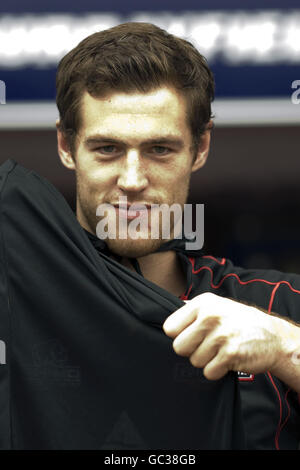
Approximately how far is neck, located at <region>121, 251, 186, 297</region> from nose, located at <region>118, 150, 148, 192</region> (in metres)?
0.24

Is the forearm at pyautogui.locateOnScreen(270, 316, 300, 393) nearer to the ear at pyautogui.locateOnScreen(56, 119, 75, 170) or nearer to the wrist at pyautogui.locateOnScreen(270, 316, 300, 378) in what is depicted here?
the wrist at pyautogui.locateOnScreen(270, 316, 300, 378)

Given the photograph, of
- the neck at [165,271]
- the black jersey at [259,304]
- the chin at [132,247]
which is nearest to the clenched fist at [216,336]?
the black jersey at [259,304]

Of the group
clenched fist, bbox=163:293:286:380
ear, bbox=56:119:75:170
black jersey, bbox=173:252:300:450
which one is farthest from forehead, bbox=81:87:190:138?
clenched fist, bbox=163:293:286:380

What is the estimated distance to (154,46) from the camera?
50.8 inches

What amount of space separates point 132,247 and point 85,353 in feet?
1.02

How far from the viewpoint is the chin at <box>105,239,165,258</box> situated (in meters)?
1.20

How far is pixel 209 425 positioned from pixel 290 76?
116 centimetres

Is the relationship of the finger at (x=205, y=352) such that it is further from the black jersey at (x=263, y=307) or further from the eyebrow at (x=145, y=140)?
the eyebrow at (x=145, y=140)

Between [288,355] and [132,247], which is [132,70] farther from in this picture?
[288,355]

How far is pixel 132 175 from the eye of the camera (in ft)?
3.77

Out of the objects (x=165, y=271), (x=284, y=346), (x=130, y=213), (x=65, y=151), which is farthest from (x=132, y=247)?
(x=284, y=346)

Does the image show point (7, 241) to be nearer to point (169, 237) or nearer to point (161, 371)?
point (161, 371)

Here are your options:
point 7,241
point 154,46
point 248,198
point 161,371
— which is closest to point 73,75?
point 154,46

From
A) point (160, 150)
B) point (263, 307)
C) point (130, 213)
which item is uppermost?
point (160, 150)
